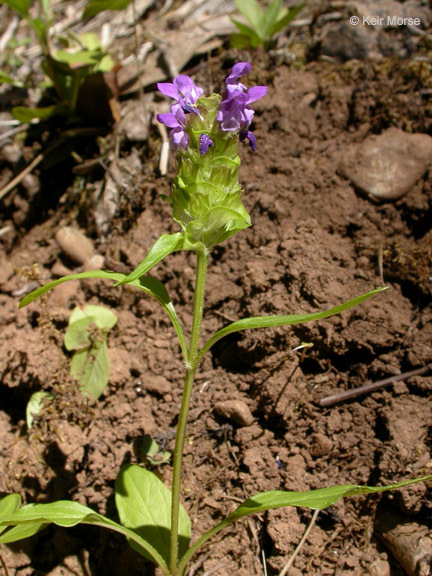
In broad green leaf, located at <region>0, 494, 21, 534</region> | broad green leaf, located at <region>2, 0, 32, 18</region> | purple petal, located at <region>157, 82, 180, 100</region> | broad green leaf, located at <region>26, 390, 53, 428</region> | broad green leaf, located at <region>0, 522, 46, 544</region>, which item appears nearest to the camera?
purple petal, located at <region>157, 82, 180, 100</region>

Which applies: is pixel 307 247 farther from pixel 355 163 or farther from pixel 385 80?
pixel 385 80

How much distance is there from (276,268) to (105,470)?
152cm

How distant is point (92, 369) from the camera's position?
3.17m

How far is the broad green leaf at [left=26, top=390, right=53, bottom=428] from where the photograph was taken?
10.3ft

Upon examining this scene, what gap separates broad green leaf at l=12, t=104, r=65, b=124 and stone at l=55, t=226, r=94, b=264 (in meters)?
1.05

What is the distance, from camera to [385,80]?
3.86 m

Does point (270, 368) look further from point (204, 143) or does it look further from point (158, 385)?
point (204, 143)

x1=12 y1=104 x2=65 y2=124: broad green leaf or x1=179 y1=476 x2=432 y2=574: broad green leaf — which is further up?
x1=12 y1=104 x2=65 y2=124: broad green leaf

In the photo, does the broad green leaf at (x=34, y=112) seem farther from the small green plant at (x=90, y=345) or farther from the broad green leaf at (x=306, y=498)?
the broad green leaf at (x=306, y=498)

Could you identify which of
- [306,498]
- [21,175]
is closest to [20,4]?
[21,175]

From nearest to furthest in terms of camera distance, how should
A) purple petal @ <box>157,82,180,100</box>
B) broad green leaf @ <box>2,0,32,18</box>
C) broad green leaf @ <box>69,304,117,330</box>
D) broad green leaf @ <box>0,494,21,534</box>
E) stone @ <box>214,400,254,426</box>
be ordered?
purple petal @ <box>157,82,180,100</box> < broad green leaf @ <box>0,494,21,534</box> < stone @ <box>214,400,254,426</box> < broad green leaf @ <box>69,304,117,330</box> < broad green leaf @ <box>2,0,32,18</box>

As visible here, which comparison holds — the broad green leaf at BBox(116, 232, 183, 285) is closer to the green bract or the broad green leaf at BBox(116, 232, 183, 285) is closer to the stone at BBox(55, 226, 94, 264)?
the green bract

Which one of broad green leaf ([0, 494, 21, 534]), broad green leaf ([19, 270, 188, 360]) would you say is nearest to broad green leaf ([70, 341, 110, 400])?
broad green leaf ([0, 494, 21, 534])

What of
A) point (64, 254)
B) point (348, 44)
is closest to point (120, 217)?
point (64, 254)
